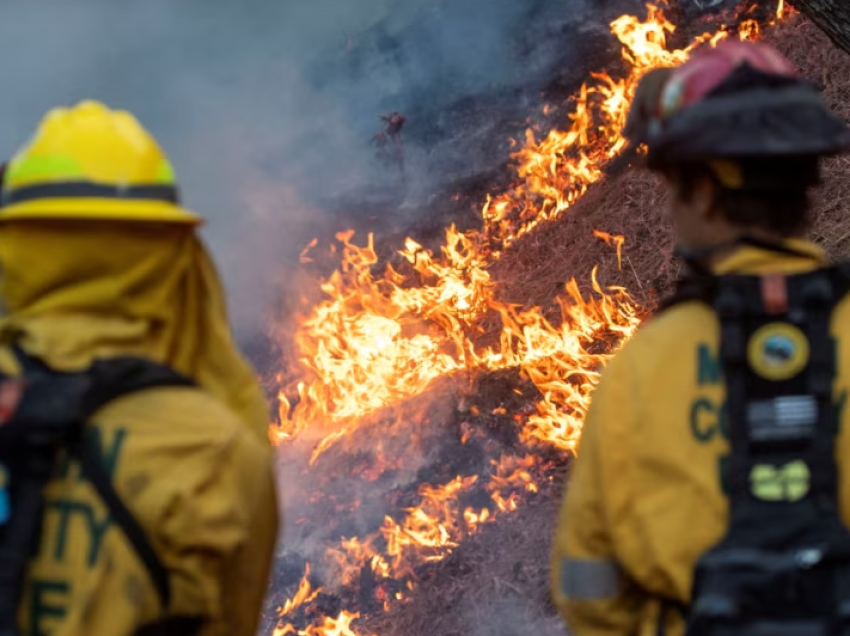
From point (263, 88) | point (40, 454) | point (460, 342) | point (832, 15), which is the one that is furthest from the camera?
point (263, 88)

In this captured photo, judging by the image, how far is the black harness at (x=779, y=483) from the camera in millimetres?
1706

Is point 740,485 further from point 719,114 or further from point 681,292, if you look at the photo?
point 719,114

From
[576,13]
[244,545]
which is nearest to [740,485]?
[244,545]

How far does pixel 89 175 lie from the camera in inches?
70.5

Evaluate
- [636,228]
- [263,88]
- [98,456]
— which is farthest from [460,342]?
[98,456]

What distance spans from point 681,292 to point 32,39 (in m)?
9.35

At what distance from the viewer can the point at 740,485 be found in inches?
67.9

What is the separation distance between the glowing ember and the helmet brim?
13.1 feet

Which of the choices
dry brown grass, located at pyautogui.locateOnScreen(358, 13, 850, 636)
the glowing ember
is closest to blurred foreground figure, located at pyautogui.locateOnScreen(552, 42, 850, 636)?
dry brown grass, located at pyautogui.locateOnScreen(358, 13, 850, 636)

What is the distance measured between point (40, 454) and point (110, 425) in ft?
0.41

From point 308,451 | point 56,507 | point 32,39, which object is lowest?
point 308,451

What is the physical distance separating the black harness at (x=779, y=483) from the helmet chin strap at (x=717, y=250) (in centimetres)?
10

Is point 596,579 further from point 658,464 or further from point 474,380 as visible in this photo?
point 474,380

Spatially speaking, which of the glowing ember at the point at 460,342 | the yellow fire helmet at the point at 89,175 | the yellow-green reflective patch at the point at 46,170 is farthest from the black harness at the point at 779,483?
the glowing ember at the point at 460,342
